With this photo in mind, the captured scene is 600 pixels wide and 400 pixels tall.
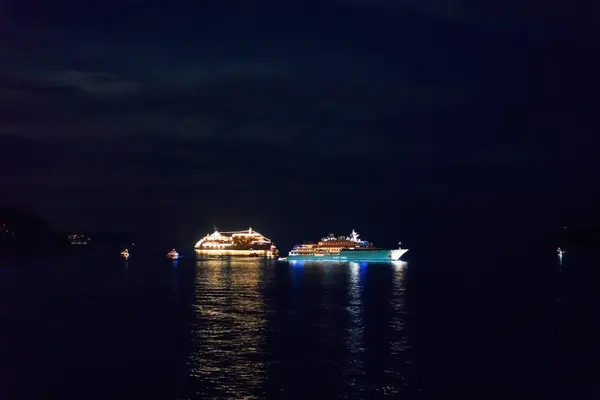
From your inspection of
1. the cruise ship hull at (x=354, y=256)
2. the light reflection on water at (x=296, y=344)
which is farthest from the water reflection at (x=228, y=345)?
the cruise ship hull at (x=354, y=256)

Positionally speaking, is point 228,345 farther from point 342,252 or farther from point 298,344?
point 342,252

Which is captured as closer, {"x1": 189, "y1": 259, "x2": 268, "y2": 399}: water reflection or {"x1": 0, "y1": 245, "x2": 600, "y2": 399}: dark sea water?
{"x1": 189, "y1": 259, "x2": 268, "y2": 399}: water reflection

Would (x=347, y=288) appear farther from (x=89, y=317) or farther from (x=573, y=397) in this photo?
(x=573, y=397)

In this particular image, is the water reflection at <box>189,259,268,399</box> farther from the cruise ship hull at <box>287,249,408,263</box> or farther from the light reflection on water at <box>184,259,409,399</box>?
the cruise ship hull at <box>287,249,408,263</box>

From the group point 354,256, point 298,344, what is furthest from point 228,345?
point 354,256

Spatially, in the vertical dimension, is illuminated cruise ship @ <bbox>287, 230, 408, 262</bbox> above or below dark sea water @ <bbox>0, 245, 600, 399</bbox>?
above

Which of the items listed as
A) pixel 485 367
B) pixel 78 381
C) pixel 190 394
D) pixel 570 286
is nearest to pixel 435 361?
pixel 485 367

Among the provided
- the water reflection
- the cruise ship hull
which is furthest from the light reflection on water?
the cruise ship hull
